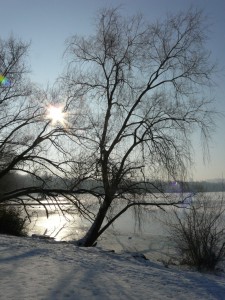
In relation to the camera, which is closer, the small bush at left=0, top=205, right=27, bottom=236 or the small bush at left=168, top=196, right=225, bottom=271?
the small bush at left=168, top=196, right=225, bottom=271

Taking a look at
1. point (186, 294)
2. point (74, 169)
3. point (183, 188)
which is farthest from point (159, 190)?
point (186, 294)

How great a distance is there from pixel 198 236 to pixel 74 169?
6222mm

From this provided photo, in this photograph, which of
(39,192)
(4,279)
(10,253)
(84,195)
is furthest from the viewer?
(84,195)

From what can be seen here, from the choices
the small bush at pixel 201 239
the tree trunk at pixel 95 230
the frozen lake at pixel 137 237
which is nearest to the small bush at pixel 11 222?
the frozen lake at pixel 137 237

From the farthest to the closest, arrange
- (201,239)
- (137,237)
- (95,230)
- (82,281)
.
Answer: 1. (137,237)
2. (95,230)
3. (201,239)
4. (82,281)

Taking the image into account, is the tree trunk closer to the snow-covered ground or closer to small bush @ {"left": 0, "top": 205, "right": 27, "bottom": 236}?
small bush @ {"left": 0, "top": 205, "right": 27, "bottom": 236}

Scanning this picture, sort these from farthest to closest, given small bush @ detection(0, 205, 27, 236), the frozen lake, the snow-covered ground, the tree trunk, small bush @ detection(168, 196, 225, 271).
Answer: small bush @ detection(0, 205, 27, 236)
the frozen lake
the tree trunk
small bush @ detection(168, 196, 225, 271)
the snow-covered ground

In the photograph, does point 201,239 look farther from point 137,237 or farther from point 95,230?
point 137,237

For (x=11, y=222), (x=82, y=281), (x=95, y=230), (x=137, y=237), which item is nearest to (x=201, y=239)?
(x=95, y=230)

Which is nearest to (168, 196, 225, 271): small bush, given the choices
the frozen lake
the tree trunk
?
the frozen lake

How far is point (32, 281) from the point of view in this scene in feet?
20.0

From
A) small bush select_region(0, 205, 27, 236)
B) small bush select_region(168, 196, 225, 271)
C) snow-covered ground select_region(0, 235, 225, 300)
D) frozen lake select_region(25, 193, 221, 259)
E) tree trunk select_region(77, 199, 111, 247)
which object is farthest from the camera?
small bush select_region(0, 205, 27, 236)

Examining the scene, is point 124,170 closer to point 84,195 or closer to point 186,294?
point 84,195

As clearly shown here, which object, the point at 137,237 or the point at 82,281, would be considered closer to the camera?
the point at 82,281
